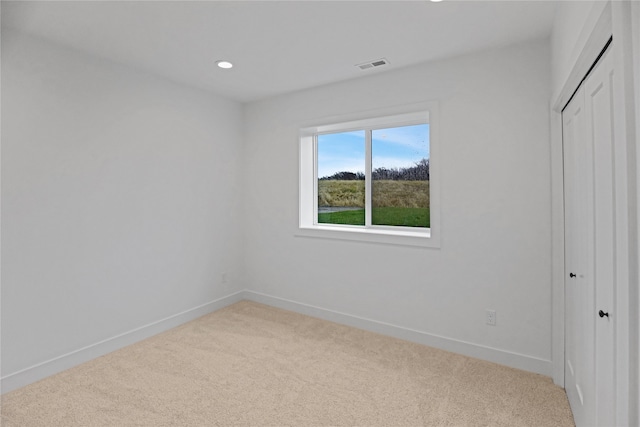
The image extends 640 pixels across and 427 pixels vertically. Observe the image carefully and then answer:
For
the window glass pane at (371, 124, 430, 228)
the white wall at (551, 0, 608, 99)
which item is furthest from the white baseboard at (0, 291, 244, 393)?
the white wall at (551, 0, 608, 99)

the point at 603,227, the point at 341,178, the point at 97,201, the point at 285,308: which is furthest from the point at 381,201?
the point at 97,201

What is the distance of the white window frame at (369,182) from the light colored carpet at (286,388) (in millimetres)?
949

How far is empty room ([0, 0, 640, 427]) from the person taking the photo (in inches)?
79.8

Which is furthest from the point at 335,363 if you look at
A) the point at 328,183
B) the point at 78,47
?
the point at 78,47

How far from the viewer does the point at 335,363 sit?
2.67 m

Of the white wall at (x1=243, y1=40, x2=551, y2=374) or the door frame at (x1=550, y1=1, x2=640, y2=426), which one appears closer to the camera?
the door frame at (x1=550, y1=1, x2=640, y2=426)

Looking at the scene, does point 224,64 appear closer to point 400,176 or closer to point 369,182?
point 369,182

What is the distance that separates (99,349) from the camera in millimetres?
2785

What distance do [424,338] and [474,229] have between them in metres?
1.05

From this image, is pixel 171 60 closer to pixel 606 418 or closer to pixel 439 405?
pixel 439 405

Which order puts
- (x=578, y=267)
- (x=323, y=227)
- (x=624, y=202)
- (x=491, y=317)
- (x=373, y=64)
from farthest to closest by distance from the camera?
(x=323, y=227) → (x=373, y=64) → (x=491, y=317) → (x=578, y=267) → (x=624, y=202)

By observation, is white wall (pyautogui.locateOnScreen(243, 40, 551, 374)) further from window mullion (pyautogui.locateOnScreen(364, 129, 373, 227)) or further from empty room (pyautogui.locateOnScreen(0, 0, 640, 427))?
window mullion (pyautogui.locateOnScreen(364, 129, 373, 227))

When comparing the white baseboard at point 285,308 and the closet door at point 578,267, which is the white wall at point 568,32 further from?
the white baseboard at point 285,308

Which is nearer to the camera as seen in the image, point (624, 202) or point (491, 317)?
point (624, 202)
